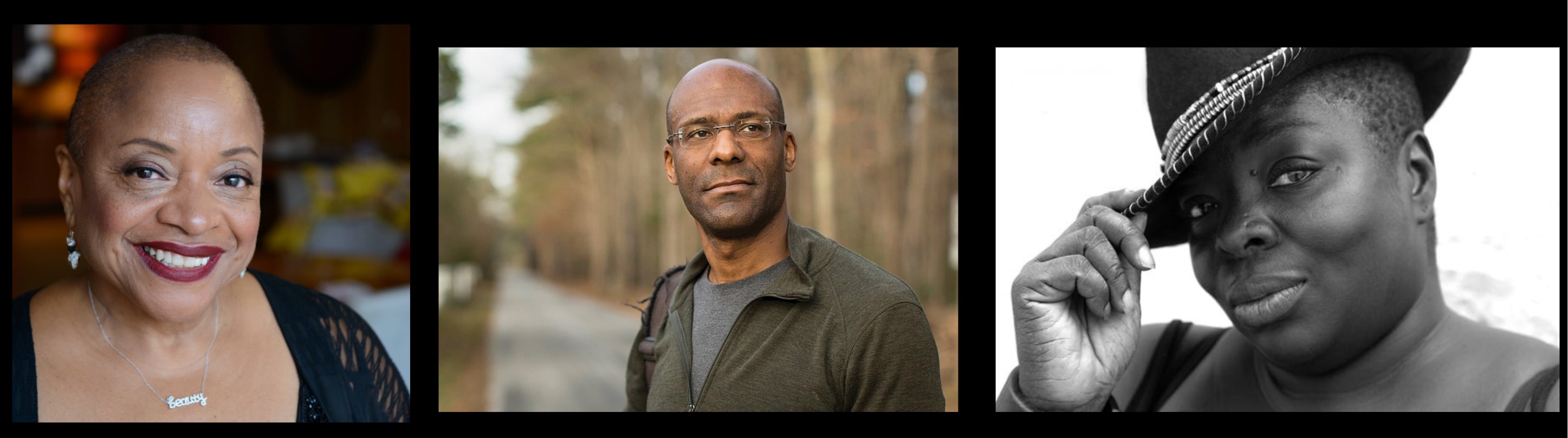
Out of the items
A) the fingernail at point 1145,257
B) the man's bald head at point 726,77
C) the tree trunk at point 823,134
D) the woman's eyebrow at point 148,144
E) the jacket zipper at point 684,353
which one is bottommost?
the jacket zipper at point 684,353

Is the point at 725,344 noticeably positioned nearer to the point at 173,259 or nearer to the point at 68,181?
the point at 173,259

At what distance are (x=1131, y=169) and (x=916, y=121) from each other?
27.4 ft

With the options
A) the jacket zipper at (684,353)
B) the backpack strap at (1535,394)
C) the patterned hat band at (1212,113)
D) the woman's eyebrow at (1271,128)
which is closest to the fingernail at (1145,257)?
the patterned hat band at (1212,113)

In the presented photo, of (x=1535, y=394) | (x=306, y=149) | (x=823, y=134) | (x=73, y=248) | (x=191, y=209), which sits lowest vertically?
(x=1535, y=394)

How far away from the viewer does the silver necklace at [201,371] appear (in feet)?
10.1

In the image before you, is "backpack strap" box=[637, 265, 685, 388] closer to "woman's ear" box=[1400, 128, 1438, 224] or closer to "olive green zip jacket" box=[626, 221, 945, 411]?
"olive green zip jacket" box=[626, 221, 945, 411]

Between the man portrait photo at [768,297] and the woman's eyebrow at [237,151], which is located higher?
the woman's eyebrow at [237,151]

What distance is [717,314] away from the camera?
317cm

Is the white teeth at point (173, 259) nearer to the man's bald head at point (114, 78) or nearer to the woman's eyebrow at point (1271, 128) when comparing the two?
the man's bald head at point (114, 78)

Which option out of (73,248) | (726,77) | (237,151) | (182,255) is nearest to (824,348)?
(726,77)

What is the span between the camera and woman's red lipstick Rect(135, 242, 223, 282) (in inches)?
A: 118

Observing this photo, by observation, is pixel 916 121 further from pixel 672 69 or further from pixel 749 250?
pixel 749 250

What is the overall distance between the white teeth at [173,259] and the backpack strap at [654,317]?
159 centimetres

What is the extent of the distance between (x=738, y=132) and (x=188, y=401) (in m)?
2.27
